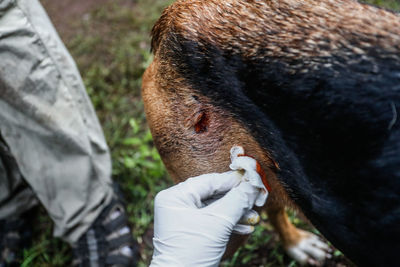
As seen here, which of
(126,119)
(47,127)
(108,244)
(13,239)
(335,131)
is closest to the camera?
(335,131)

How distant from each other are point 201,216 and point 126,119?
232 centimetres

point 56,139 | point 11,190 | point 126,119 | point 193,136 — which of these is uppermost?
point 193,136

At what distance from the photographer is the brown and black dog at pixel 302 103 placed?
3.91 ft

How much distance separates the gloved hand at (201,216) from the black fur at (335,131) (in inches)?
8.7

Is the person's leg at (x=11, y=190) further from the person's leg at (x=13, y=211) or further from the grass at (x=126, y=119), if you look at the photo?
the grass at (x=126, y=119)

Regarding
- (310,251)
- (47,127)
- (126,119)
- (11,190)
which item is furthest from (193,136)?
(126,119)

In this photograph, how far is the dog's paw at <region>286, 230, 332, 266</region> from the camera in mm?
2479

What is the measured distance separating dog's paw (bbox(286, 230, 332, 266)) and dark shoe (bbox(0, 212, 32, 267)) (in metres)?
2.08

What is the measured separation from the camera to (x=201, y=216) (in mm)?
1585

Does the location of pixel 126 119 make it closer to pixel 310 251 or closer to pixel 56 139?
pixel 56 139

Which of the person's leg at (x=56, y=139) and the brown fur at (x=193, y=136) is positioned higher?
the brown fur at (x=193, y=136)

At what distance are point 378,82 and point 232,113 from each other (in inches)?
22.3

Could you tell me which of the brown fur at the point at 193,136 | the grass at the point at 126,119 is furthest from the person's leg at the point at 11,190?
the brown fur at the point at 193,136

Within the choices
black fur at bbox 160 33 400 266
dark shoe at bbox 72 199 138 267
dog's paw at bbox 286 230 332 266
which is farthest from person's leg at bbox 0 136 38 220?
dog's paw at bbox 286 230 332 266
